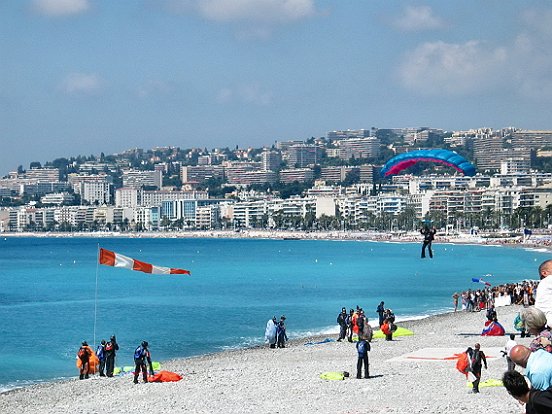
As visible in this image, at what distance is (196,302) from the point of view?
164 feet

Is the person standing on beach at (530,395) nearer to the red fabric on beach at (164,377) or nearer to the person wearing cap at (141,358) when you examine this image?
the person wearing cap at (141,358)

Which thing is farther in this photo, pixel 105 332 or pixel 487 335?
pixel 105 332

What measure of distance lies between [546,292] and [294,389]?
9543 mm

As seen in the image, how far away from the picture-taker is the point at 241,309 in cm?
4441

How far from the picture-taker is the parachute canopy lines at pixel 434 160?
2477 centimetres

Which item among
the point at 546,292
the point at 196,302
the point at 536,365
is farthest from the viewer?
the point at 196,302

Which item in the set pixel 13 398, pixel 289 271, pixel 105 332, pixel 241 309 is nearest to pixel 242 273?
pixel 289 271

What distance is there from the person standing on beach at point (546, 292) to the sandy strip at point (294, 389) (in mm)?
5760

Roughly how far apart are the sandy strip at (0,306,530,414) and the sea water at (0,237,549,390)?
4.17 meters

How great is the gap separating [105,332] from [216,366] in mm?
14390

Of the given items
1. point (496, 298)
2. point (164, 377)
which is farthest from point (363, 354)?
point (496, 298)

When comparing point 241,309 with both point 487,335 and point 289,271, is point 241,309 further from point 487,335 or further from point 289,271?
point 289,271

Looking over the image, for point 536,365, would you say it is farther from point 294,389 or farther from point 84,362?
point 84,362

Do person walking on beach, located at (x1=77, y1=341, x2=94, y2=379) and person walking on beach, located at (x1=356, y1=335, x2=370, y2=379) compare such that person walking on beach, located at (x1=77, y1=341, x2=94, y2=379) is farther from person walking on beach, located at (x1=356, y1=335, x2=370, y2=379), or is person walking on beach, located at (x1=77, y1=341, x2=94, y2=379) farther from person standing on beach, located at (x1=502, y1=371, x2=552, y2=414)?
person standing on beach, located at (x1=502, y1=371, x2=552, y2=414)
